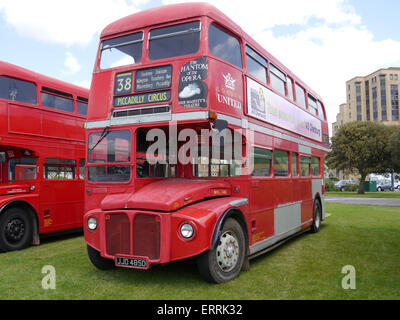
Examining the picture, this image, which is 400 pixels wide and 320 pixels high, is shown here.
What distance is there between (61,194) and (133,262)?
531 centimetres

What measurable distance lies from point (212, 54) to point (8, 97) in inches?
207

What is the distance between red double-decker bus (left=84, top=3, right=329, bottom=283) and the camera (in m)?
5.12

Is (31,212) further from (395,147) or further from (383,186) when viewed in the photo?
(383,186)

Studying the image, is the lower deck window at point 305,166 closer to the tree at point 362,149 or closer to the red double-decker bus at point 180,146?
the red double-decker bus at point 180,146

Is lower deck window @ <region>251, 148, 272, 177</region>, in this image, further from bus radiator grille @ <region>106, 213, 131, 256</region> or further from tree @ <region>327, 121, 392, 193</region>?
tree @ <region>327, 121, 392, 193</region>

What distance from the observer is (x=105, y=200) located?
553 centimetres

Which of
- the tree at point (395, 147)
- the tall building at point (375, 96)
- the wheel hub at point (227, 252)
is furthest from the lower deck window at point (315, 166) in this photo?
the tall building at point (375, 96)

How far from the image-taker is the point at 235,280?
546cm

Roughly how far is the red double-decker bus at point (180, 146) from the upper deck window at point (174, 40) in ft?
0.06

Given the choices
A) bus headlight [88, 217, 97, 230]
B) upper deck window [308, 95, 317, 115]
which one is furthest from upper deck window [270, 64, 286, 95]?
bus headlight [88, 217, 97, 230]

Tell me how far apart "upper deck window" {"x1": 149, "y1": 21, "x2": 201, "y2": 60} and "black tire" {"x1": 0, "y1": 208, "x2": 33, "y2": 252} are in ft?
16.7

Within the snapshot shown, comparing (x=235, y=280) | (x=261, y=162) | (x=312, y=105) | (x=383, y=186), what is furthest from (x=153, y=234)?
(x=383, y=186)
